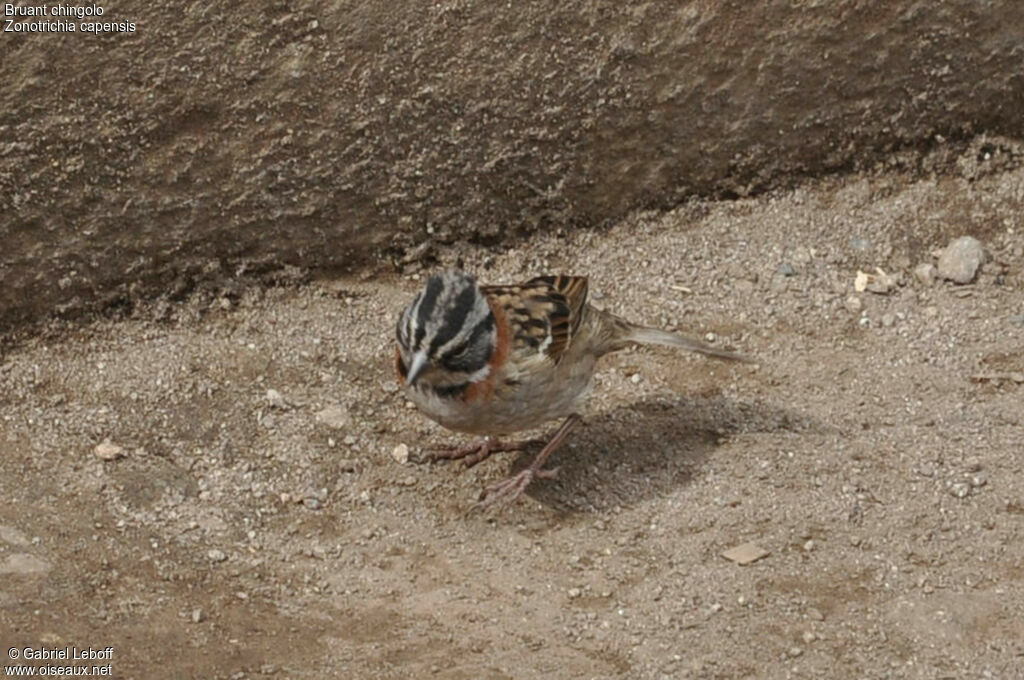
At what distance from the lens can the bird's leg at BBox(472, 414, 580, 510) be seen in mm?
7469

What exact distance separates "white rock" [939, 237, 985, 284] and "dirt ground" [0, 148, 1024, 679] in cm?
9

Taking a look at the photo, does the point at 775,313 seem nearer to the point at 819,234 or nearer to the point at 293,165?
the point at 819,234

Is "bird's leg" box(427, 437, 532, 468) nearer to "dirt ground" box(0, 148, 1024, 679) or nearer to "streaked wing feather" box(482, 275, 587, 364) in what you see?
"dirt ground" box(0, 148, 1024, 679)

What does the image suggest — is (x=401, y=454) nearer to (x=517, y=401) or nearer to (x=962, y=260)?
(x=517, y=401)

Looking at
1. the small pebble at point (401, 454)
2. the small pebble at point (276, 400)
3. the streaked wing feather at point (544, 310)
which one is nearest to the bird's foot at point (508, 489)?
the small pebble at point (401, 454)

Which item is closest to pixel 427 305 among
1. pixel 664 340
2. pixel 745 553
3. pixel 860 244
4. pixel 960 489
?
pixel 664 340

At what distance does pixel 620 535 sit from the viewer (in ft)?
23.6

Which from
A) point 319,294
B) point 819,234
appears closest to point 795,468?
point 819,234

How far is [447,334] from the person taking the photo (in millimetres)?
6879

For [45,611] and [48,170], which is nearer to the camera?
[45,611]

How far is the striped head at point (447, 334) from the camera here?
6.85 metres

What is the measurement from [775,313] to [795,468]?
4.55 feet

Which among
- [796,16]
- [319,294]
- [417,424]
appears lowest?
[417,424]

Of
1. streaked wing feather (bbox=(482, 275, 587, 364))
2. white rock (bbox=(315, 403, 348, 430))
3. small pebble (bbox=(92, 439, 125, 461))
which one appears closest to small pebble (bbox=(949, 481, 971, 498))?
streaked wing feather (bbox=(482, 275, 587, 364))
